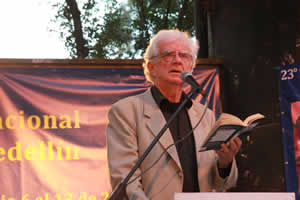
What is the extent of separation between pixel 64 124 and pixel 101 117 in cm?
42

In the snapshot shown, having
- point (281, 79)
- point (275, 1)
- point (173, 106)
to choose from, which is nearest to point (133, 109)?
point (173, 106)

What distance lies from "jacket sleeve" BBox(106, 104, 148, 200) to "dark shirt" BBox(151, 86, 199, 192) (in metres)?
0.22

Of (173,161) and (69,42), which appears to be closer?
(173,161)

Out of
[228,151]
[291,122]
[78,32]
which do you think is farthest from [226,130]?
[78,32]

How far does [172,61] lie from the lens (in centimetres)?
257

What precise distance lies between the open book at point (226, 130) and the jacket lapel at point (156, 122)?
0.21m

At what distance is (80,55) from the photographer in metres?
7.82

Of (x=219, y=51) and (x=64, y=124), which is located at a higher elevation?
(x=219, y=51)

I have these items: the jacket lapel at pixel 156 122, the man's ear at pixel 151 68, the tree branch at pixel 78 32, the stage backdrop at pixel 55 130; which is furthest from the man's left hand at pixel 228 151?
the tree branch at pixel 78 32

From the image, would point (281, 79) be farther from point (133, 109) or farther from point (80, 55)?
point (80, 55)

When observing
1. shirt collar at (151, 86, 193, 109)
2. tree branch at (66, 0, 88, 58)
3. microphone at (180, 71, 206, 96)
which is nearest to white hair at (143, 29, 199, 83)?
shirt collar at (151, 86, 193, 109)

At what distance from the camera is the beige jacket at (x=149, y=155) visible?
2.38 m

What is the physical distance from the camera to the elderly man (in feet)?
7.84

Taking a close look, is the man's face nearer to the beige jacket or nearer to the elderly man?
the elderly man
